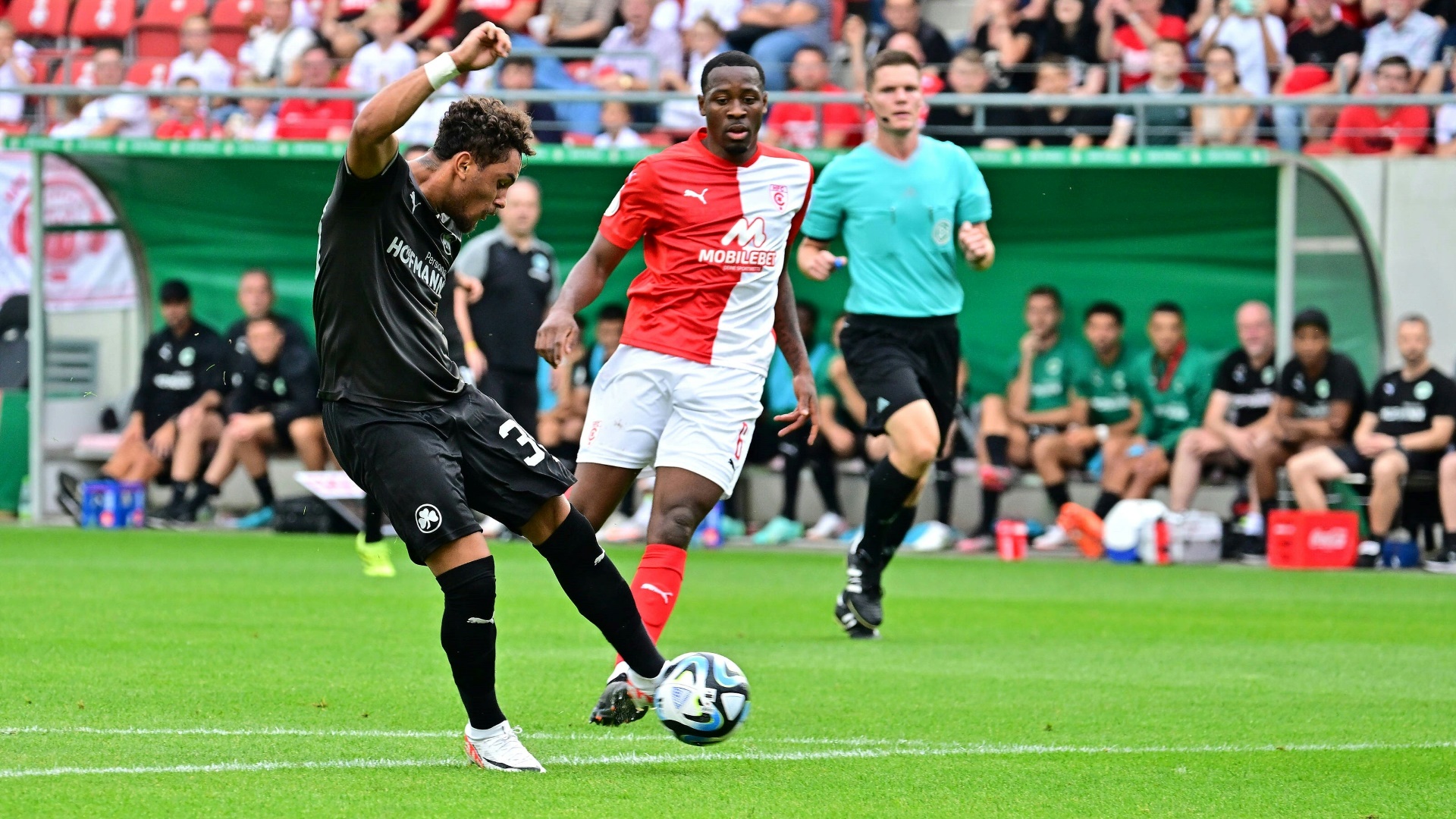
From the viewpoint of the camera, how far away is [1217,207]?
16.9 m

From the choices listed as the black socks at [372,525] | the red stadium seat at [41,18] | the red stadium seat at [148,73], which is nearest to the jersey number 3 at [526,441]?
the black socks at [372,525]

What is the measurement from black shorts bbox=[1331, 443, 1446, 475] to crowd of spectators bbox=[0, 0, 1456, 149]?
8.55ft

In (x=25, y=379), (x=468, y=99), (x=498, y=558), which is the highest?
(x=468, y=99)

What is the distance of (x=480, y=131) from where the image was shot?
5.52 m

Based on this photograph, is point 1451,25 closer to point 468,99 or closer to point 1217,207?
point 1217,207

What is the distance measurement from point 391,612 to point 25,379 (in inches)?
370

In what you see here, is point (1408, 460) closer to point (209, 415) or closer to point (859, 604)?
point (859, 604)

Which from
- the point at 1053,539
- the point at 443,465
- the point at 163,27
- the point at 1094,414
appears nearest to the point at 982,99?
the point at 1094,414

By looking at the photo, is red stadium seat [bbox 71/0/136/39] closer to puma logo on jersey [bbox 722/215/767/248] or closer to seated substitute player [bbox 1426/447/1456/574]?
seated substitute player [bbox 1426/447/1456/574]

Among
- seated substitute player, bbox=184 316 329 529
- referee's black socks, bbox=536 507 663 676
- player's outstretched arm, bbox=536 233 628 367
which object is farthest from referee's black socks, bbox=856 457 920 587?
seated substitute player, bbox=184 316 329 529

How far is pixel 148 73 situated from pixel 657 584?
1583cm

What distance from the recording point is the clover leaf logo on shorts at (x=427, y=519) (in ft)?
17.6

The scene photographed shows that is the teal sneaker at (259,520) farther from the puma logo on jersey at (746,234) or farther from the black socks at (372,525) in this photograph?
the puma logo on jersey at (746,234)

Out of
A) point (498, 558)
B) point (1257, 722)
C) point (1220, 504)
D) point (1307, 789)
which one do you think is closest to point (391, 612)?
point (498, 558)
